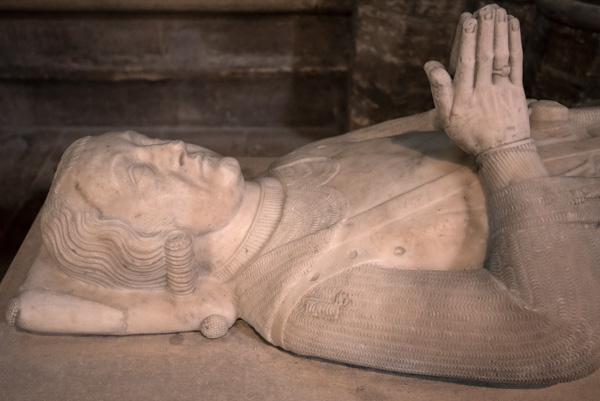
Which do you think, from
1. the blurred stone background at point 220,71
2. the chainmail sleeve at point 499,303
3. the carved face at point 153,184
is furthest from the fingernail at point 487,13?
the blurred stone background at point 220,71

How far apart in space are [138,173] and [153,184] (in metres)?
0.07

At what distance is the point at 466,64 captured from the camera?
2342 millimetres

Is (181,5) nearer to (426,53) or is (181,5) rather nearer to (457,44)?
(426,53)

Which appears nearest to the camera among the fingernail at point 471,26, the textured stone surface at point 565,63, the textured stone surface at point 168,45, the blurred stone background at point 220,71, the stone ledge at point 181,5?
the fingernail at point 471,26

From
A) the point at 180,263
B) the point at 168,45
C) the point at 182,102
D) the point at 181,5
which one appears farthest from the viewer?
the point at 182,102

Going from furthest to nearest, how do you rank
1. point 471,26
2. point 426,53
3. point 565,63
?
point 426,53
point 565,63
point 471,26

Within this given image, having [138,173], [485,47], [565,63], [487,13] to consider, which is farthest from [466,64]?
[565,63]

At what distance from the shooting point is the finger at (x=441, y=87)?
234 cm

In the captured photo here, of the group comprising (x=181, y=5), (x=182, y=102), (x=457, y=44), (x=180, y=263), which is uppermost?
(x=457, y=44)

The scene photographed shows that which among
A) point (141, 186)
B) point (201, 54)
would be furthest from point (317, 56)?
point (141, 186)

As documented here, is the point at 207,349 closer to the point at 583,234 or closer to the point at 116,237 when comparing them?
the point at 116,237

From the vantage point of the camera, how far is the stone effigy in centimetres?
218

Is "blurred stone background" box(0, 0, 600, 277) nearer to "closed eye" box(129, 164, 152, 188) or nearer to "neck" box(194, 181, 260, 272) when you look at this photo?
"neck" box(194, 181, 260, 272)

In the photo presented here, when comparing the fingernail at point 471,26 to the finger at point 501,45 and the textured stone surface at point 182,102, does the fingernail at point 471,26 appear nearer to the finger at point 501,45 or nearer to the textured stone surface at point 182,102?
the finger at point 501,45
